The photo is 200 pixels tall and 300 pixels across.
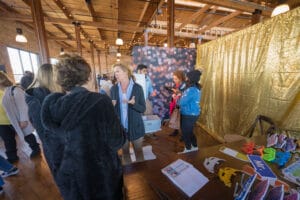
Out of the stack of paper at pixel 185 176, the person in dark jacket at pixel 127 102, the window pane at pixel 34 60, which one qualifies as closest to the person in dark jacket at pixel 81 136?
the stack of paper at pixel 185 176

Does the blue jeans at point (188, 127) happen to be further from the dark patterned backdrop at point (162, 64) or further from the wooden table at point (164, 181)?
the dark patterned backdrop at point (162, 64)

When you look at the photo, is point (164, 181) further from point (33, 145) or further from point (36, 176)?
point (33, 145)

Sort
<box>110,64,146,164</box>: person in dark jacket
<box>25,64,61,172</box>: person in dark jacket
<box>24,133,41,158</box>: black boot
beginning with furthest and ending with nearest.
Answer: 1. <box>24,133,41,158</box>: black boot
2. <box>110,64,146,164</box>: person in dark jacket
3. <box>25,64,61,172</box>: person in dark jacket

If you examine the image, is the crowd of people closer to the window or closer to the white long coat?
the white long coat

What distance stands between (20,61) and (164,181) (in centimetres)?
707

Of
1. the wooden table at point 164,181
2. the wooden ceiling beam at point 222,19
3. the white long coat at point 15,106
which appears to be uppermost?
the wooden ceiling beam at point 222,19

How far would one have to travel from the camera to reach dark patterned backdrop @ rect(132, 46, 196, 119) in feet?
10.6

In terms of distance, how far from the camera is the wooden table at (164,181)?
2.54 ft

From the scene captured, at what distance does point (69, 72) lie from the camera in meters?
0.80

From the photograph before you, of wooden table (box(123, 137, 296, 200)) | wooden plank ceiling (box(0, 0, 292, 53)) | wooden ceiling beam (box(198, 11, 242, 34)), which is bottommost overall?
wooden table (box(123, 137, 296, 200))

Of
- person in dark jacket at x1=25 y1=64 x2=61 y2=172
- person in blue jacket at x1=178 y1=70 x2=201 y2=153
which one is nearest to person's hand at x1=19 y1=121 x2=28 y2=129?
person in dark jacket at x1=25 y1=64 x2=61 y2=172

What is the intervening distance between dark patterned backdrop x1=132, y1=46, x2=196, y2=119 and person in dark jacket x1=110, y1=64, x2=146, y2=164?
1.74 m

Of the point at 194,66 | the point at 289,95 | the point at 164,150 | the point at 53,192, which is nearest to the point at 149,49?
the point at 194,66

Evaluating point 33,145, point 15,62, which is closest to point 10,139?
point 33,145
